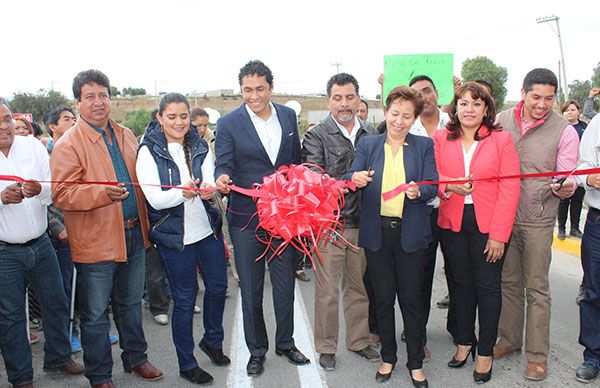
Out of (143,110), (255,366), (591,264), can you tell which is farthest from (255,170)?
(143,110)

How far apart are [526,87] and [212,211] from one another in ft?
9.17

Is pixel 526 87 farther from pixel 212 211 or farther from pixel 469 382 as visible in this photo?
pixel 212 211

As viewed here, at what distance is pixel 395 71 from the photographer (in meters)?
5.72

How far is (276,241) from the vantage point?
4.20 meters

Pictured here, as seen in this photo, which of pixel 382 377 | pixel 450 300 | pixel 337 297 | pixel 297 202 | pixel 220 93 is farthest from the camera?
pixel 220 93

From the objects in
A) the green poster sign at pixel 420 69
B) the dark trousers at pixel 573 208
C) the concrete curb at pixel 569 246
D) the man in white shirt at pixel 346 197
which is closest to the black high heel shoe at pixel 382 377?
the man in white shirt at pixel 346 197

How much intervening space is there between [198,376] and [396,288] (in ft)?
5.82

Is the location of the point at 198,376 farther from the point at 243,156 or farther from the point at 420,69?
the point at 420,69

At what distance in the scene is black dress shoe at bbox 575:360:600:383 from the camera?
3.85m

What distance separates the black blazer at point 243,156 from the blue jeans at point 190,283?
33 cm

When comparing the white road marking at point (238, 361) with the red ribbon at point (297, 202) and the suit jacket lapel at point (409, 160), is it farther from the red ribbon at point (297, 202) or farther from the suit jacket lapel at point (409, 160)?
the suit jacket lapel at point (409, 160)

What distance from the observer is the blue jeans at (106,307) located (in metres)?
3.76

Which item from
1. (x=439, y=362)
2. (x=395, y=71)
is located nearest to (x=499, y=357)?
(x=439, y=362)

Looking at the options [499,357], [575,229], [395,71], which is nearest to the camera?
[499,357]
